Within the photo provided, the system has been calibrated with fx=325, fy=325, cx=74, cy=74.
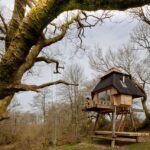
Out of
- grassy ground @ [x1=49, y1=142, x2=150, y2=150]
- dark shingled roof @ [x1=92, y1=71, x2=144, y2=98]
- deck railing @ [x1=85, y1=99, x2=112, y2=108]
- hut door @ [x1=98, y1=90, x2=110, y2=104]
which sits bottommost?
grassy ground @ [x1=49, y1=142, x2=150, y2=150]

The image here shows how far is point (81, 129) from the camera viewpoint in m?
28.5

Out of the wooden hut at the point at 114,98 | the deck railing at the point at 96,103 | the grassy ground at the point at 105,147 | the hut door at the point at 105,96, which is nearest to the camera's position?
the grassy ground at the point at 105,147

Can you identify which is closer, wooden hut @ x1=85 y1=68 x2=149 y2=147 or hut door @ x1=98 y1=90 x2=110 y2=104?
wooden hut @ x1=85 y1=68 x2=149 y2=147

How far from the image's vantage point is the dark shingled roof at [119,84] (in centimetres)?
2333

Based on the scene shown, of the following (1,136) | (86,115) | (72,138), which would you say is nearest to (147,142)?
(72,138)

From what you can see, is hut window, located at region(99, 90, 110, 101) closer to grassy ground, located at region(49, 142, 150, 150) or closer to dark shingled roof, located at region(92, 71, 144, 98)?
dark shingled roof, located at region(92, 71, 144, 98)

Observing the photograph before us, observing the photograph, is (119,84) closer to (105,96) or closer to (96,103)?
(105,96)

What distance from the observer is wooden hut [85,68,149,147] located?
22578 millimetres

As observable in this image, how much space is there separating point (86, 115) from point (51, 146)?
22.2 feet

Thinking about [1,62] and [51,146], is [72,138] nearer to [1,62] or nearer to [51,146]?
[51,146]

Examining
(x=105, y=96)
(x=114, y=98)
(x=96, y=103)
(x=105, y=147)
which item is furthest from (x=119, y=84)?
(x=105, y=147)

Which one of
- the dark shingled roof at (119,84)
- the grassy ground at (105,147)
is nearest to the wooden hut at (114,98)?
the dark shingled roof at (119,84)

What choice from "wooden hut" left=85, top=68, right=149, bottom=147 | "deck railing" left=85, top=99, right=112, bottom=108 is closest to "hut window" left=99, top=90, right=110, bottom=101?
"wooden hut" left=85, top=68, right=149, bottom=147

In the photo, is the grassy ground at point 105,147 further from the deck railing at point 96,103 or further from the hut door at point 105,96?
the hut door at point 105,96
